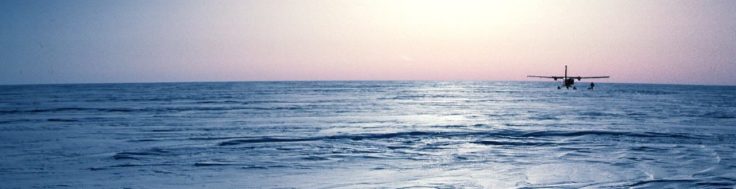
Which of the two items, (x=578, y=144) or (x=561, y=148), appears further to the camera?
(x=578, y=144)

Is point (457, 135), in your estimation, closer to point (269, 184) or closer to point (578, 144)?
point (578, 144)

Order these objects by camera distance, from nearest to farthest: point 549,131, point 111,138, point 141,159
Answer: point 141,159 < point 111,138 < point 549,131

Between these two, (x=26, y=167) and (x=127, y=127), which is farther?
(x=127, y=127)

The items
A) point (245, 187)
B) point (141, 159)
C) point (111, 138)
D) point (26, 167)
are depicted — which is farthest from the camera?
point (111, 138)

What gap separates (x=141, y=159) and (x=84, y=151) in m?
2.96

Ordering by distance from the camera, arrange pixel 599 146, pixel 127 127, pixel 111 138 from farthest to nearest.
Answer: pixel 127 127, pixel 111 138, pixel 599 146

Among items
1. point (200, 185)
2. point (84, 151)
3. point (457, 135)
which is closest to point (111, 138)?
point (84, 151)

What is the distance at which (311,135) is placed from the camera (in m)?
21.4

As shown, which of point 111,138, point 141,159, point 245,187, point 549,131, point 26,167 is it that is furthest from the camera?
point 549,131

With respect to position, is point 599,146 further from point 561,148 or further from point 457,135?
point 457,135

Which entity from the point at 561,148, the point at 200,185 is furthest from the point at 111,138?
the point at 561,148

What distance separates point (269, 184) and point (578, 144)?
38.5 feet

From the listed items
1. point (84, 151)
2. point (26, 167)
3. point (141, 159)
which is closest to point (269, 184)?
point (141, 159)

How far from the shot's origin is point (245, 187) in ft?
35.2
